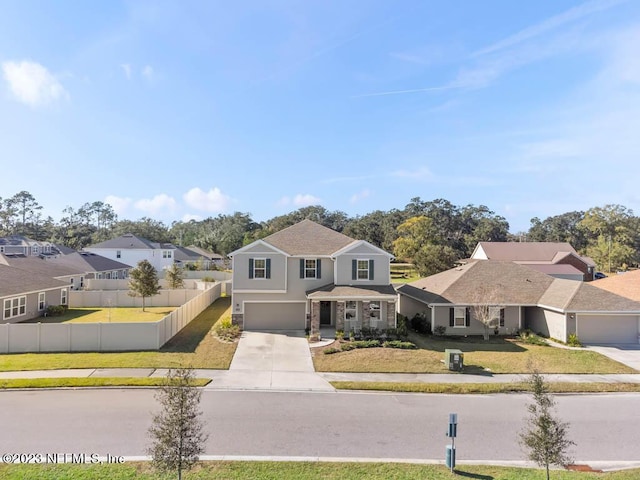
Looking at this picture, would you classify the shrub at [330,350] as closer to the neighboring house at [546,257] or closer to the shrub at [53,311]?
the shrub at [53,311]

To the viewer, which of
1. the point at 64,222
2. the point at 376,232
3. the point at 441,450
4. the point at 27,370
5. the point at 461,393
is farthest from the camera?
the point at 64,222

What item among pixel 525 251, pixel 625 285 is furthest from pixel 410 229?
pixel 625 285

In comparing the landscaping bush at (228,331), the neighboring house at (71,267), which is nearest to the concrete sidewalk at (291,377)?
the landscaping bush at (228,331)

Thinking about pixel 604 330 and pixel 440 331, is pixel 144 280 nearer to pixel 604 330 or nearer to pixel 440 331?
pixel 440 331

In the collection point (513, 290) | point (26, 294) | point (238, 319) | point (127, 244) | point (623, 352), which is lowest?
point (623, 352)

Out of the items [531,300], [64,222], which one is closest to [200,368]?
[531,300]

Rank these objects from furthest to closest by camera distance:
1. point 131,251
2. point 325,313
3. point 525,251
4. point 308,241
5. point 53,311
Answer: point 131,251 → point 525,251 → point 53,311 → point 308,241 → point 325,313

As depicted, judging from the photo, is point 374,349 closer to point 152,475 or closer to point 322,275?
point 322,275
